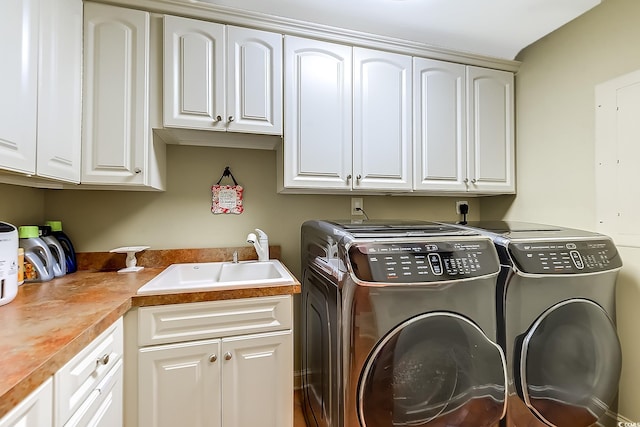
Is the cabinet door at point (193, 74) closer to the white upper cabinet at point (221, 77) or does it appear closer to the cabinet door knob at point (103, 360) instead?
the white upper cabinet at point (221, 77)

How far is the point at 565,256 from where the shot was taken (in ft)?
4.37

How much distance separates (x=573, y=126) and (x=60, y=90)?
264cm

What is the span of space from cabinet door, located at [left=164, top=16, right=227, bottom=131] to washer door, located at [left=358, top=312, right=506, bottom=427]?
1315 millimetres

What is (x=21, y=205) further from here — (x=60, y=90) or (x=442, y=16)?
(x=442, y=16)

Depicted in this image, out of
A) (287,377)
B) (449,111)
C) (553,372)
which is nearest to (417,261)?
(287,377)

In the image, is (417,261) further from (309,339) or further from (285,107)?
(285,107)

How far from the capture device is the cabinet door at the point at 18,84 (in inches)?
37.4

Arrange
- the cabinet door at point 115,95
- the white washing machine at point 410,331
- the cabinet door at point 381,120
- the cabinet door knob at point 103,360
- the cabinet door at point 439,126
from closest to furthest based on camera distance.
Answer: the cabinet door knob at point 103,360
the white washing machine at point 410,331
the cabinet door at point 115,95
the cabinet door at point 381,120
the cabinet door at point 439,126

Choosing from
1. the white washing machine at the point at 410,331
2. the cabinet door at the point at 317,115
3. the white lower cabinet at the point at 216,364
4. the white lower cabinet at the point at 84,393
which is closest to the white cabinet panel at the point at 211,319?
the white lower cabinet at the point at 216,364

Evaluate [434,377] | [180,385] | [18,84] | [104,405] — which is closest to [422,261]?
[434,377]

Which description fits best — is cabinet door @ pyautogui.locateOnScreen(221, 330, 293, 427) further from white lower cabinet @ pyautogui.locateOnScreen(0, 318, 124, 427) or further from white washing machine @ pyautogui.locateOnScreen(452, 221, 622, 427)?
white washing machine @ pyautogui.locateOnScreen(452, 221, 622, 427)

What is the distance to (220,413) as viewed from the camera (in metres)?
1.25

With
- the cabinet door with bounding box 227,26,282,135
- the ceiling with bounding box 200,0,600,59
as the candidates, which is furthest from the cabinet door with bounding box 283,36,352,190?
the ceiling with bounding box 200,0,600,59

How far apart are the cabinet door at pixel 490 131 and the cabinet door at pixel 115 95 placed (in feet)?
6.33
